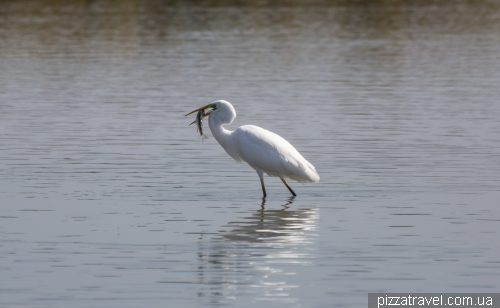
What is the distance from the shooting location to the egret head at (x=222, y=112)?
14320 mm

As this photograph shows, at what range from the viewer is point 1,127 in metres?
20.0

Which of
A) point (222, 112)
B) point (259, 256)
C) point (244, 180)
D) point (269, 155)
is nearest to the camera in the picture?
point (259, 256)

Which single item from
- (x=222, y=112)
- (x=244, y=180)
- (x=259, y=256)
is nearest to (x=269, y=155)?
(x=222, y=112)

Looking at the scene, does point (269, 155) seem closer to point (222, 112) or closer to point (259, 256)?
point (222, 112)

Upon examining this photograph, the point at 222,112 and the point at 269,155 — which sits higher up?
the point at 222,112

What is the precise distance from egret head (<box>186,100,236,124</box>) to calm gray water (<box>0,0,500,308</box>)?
0.89m

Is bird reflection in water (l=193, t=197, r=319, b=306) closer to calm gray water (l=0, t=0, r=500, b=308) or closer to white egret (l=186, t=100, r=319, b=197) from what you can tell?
calm gray water (l=0, t=0, r=500, b=308)

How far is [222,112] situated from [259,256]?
413 cm

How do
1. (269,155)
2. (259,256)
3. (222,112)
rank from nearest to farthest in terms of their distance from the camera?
(259,256) < (269,155) < (222,112)

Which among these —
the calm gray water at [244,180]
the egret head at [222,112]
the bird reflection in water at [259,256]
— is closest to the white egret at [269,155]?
the egret head at [222,112]

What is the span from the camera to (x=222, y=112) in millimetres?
14391

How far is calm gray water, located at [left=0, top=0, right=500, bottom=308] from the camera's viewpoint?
32.1ft

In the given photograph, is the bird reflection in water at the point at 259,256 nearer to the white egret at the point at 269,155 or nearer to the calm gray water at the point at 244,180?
the calm gray water at the point at 244,180

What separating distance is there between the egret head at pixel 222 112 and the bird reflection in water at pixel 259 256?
1713 mm
